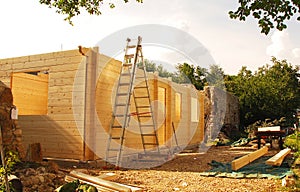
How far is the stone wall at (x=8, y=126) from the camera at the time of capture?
5930 millimetres

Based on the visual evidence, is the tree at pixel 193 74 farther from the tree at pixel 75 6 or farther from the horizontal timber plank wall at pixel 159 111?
the tree at pixel 75 6

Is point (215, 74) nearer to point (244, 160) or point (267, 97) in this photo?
point (267, 97)

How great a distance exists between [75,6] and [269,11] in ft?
9.83

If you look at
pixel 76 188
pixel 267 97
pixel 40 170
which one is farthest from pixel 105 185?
pixel 267 97

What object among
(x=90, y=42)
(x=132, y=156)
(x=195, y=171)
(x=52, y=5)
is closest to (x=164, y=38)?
(x=90, y=42)

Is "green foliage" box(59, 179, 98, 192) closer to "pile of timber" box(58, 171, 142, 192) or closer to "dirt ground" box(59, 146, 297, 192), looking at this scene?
"pile of timber" box(58, 171, 142, 192)

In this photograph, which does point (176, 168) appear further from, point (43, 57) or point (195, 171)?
point (43, 57)

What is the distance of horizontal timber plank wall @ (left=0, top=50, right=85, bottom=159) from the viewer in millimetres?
7707

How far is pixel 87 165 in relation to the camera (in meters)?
7.42

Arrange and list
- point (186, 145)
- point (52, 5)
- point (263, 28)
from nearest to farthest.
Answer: point (263, 28) → point (52, 5) → point (186, 145)

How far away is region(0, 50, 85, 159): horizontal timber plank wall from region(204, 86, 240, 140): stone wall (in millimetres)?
10815

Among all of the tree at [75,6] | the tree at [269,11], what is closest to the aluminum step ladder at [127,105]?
the tree at [75,6]

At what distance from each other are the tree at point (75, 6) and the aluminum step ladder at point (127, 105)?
120 inches

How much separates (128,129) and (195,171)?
268 cm
